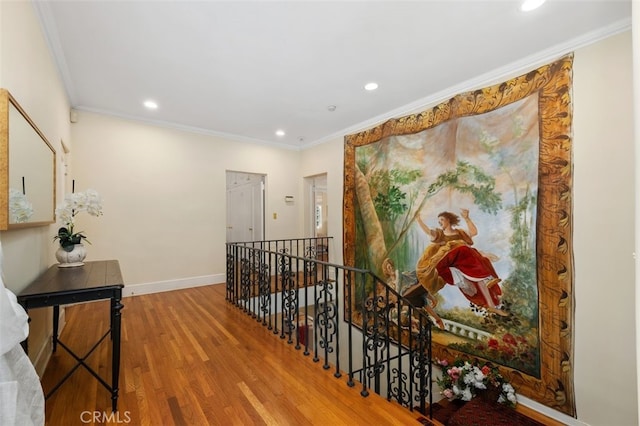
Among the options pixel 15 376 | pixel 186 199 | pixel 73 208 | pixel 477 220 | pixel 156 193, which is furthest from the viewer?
pixel 186 199

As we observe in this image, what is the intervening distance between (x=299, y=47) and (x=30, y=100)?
215cm

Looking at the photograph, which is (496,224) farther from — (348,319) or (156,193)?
(156,193)

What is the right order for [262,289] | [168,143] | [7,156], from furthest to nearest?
1. [168,143]
2. [262,289]
3. [7,156]

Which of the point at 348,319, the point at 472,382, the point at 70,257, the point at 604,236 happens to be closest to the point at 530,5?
the point at 604,236

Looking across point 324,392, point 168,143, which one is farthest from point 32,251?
point 168,143

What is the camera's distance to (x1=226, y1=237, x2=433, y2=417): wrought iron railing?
87.1 inches

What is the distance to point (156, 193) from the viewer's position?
4438 mm

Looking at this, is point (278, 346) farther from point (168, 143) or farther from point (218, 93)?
point (168, 143)

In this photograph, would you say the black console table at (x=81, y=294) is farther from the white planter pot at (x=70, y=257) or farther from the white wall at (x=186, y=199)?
the white planter pot at (x=70, y=257)

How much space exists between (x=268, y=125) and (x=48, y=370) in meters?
4.02

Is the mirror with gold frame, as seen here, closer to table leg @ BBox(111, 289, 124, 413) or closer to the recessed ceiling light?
table leg @ BBox(111, 289, 124, 413)

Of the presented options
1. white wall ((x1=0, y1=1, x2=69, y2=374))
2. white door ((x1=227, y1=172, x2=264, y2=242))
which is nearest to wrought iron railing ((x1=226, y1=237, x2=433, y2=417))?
white door ((x1=227, y1=172, x2=264, y2=242))

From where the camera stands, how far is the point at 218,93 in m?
3.50

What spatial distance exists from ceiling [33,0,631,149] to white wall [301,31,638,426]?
394mm
